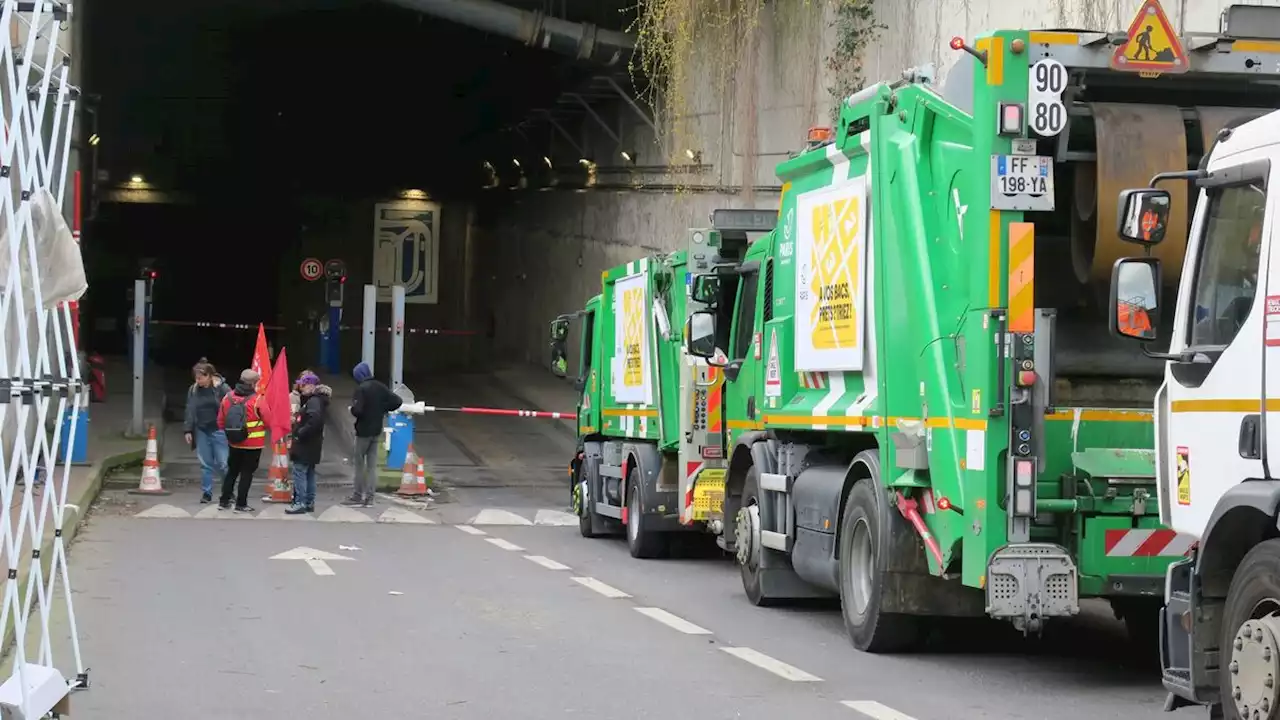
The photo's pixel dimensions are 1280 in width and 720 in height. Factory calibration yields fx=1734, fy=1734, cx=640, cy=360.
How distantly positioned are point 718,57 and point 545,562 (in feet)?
35.8

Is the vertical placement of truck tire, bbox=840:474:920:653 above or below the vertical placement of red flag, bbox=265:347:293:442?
below

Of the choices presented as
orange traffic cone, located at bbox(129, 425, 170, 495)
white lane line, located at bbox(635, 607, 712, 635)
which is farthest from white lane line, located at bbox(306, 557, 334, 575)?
orange traffic cone, located at bbox(129, 425, 170, 495)

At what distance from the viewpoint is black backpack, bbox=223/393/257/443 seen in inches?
806

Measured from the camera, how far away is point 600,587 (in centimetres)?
1395

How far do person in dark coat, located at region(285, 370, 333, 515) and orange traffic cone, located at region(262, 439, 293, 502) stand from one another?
61.8 inches

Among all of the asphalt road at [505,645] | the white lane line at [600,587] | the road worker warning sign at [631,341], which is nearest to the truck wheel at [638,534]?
the asphalt road at [505,645]

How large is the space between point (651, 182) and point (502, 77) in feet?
26.1

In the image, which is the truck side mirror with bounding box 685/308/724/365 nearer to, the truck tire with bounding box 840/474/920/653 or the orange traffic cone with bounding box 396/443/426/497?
the truck tire with bounding box 840/474/920/653

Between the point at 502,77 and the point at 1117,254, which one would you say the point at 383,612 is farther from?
the point at 502,77

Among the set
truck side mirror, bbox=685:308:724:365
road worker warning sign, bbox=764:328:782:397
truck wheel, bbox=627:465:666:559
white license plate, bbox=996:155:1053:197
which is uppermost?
white license plate, bbox=996:155:1053:197

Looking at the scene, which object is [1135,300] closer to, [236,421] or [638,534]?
[638,534]

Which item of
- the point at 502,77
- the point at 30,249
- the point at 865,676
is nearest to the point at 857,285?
the point at 865,676

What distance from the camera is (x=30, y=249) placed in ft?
22.7

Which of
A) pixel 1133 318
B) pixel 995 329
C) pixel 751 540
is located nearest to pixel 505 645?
pixel 751 540
